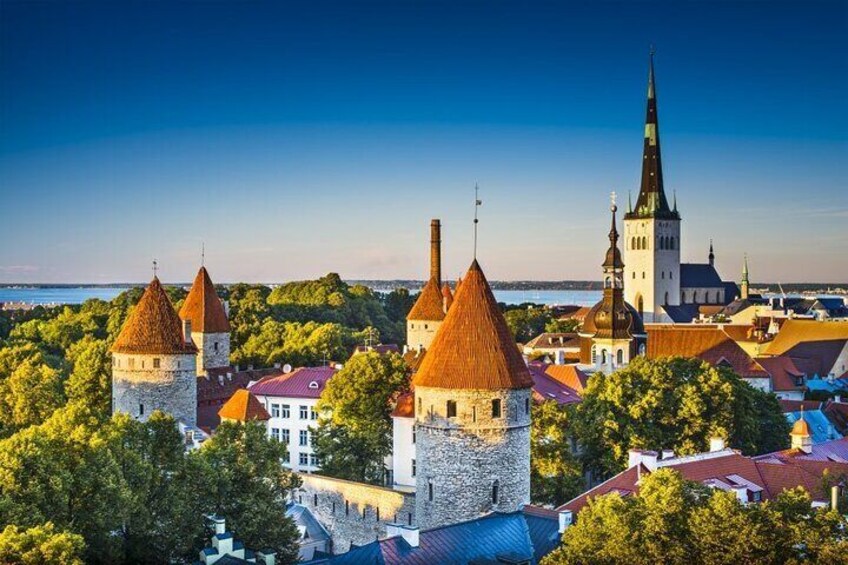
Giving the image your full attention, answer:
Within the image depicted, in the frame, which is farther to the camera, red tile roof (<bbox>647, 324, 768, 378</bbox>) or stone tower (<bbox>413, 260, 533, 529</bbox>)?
red tile roof (<bbox>647, 324, 768, 378</bbox>)

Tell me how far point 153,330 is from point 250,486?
1388 cm

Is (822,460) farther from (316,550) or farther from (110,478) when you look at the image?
(110,478)

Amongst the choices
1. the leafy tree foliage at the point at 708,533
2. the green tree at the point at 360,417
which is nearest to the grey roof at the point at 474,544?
the leafy tree foliage at the point at 708,533

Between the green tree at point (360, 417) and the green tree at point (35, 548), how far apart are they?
800 inches

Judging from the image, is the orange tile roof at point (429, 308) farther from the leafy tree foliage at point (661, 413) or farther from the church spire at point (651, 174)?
the church spire at point (651, 174)

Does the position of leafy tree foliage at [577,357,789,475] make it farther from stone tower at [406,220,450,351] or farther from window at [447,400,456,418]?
stone tower at [406,220,450,351]

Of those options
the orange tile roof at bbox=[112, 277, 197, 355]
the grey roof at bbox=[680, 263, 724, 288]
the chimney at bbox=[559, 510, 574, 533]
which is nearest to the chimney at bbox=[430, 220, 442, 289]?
the orange tile roof at bbox=[112, 277, 197, 355]

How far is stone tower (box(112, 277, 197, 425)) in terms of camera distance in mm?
42562

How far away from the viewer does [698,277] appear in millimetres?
127312

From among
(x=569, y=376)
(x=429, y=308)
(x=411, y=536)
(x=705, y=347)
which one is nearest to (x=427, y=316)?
(x=429, y=308)

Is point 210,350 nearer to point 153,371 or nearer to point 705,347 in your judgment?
point 153,371

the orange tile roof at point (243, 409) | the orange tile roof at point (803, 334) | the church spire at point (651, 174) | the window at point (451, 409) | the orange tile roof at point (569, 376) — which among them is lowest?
the orange tile roof at point (243, 409)

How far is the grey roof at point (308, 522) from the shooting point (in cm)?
3787

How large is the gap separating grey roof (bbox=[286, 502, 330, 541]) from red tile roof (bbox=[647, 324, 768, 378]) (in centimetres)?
2622
